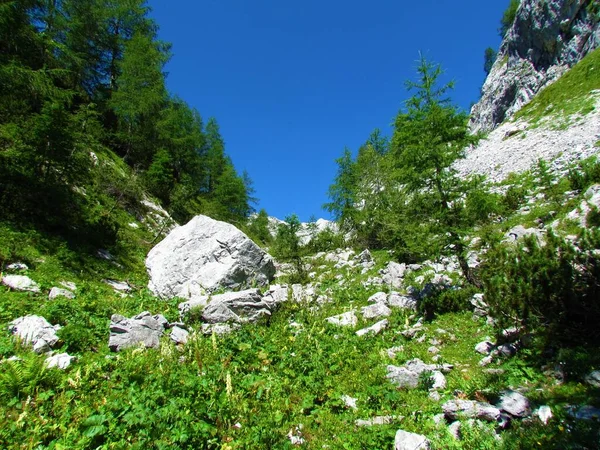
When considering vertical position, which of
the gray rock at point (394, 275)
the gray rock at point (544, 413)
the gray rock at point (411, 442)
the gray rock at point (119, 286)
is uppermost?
the gray rock at point (394, 275)

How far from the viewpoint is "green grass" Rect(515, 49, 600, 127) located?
28.2 meters

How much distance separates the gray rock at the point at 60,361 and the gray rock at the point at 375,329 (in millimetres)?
6420

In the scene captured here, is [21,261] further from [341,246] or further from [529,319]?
[341,246]

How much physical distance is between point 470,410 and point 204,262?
38.1ft

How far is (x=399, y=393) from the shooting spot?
5.30 meters

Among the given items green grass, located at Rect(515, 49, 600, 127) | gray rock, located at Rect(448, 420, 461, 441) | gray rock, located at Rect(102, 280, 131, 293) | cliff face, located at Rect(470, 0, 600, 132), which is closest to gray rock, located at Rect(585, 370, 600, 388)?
gray rock, located at Rect(448, 420, 461, 441)

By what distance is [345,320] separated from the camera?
9867 mm

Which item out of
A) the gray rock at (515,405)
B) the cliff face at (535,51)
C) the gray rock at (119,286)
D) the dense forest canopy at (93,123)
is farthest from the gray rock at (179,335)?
the cliff face at (535,51)

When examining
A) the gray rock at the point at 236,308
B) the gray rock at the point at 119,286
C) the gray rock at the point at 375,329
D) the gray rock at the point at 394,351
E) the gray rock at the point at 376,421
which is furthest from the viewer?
the gray rock at the point at 119,286

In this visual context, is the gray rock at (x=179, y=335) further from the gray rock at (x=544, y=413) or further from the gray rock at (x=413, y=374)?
the gray rock at (x=544, y=413)

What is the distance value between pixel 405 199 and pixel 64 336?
11.0 m

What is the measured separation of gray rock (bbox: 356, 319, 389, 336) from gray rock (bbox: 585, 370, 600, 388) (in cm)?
467

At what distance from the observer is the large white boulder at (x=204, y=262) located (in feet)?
43.1

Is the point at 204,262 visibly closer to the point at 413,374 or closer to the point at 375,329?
the point at 375,329
